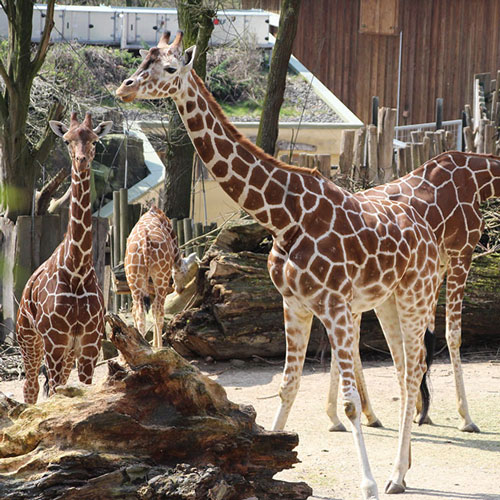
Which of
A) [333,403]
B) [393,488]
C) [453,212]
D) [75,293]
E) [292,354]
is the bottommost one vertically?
[393,488]

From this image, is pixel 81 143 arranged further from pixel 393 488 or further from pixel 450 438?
pixel 450 438

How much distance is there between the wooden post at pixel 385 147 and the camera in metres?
11.0

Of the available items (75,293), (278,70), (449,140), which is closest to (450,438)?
(75,293)

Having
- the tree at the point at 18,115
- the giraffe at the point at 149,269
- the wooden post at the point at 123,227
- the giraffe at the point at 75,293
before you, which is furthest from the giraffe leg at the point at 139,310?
the giraffe at the point at 75,293

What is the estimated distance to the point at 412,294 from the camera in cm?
582

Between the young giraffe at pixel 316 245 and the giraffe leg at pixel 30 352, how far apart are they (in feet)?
7.25

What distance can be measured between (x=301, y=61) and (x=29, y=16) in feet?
44.6

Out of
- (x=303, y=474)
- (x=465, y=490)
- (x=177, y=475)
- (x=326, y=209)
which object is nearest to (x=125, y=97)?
(x=326, y=209)

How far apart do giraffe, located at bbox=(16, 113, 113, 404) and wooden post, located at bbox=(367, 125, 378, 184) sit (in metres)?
5.25

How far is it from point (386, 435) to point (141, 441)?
3.15 metres

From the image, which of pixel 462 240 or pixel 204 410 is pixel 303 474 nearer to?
pixel 204 410

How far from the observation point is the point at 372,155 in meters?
11.0

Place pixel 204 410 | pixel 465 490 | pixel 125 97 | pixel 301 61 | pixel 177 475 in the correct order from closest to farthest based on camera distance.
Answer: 1. pixel 177 475
2. pixel 204 410
3. pixel 125 97
4. pixel 465 490
5. pixel 301 61

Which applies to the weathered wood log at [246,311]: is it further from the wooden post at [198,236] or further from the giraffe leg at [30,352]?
the giraffe leg at [30,352]
